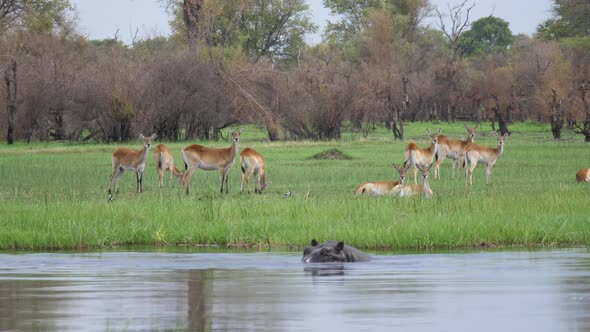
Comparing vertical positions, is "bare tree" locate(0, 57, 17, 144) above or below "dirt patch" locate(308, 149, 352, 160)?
above

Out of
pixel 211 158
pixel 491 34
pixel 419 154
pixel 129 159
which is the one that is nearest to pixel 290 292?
pixel 211 158

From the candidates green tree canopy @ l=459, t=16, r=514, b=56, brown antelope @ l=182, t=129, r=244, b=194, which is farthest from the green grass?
green tree canopy @ l=459, t=16, r=514, b=56

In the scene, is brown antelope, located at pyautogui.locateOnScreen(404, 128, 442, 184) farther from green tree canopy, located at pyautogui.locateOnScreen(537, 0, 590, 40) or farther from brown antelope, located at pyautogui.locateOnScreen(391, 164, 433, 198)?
green tree canopy, located at pyautogui.locateOnScreen(537, 0, 590, 40)

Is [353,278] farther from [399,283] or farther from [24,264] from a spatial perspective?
[24,264]

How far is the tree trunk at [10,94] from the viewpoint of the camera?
1909 inches

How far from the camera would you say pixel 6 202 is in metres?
21.2

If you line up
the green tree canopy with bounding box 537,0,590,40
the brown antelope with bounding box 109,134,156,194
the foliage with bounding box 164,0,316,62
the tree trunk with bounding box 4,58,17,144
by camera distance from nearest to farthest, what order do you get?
the brown antelope with bounding box 109,134,156,194, the tree trunk with bounding box 4,58,17,144, the green tree canopy with bounding box 537,0,590,40, the foliage with bounding box 164,0,316,62

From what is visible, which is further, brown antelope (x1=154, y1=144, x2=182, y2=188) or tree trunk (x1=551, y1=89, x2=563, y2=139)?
tree trunk (x1=551, y1=89, x2=563, y2=139)

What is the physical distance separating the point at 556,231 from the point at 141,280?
6.94m

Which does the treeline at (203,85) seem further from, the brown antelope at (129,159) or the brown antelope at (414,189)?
the brown antelope at (414,189)

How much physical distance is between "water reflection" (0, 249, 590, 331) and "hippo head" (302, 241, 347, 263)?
0.21m

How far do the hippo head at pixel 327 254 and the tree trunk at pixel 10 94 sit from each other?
36.5 metres

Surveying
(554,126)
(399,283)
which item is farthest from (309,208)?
(554,126)

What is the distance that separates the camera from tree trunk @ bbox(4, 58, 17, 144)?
159 ft
